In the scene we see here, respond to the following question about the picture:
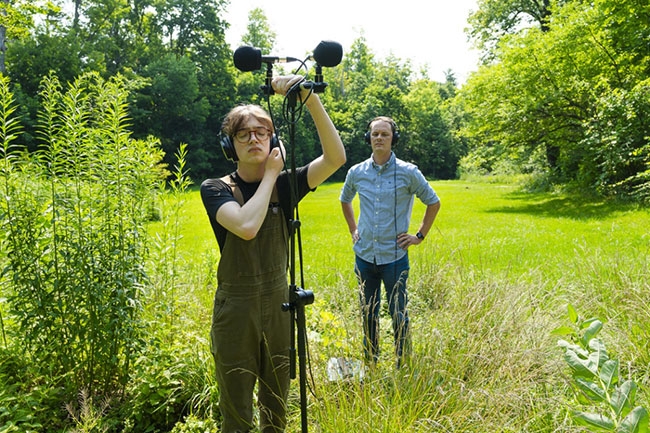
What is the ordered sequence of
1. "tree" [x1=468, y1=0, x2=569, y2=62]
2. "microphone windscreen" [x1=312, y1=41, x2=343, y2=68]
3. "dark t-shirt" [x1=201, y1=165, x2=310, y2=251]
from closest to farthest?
"microphone windscreen" [x1=312, y1=41, x2=343, y2=68] → "dark t-shirt" [x1=201, y1=165, x2=310, y2=251] → "tree" [x1=468, y1=0, x2=569, y2=62]

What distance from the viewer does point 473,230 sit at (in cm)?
1039

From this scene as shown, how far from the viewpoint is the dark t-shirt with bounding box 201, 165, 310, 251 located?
6.47 ft

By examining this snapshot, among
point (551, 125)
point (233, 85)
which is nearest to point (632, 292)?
point (551, 125)

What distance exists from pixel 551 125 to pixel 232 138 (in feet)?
51.6

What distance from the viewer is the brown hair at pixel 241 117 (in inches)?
78.6

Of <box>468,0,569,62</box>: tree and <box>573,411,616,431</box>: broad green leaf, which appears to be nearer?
<box>573,411,616,431</box>: broad green leaf

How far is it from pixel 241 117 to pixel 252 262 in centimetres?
65

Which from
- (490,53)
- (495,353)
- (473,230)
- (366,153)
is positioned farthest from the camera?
(366,153)

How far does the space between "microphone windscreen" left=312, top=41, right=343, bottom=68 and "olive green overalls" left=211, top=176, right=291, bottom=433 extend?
69cm

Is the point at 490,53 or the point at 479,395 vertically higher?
the point at 490,53

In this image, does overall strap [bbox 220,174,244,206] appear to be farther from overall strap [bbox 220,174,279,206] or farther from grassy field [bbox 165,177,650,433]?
grassy field [bbox 165,177,650,433]

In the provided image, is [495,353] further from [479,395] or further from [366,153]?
[366,153]

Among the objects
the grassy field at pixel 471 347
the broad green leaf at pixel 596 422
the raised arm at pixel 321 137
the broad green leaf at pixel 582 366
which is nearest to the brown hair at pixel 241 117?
the raised arm at pixel 321 137

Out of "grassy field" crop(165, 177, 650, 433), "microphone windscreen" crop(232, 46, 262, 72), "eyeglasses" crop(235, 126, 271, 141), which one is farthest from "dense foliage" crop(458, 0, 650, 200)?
"microphone windscreen" crop(232, 46, 262, 72)
